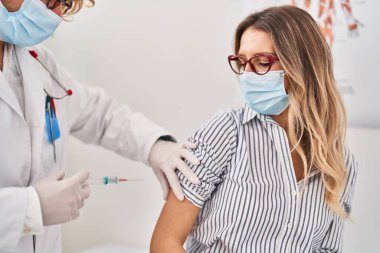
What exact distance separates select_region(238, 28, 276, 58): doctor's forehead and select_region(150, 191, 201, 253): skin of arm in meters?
0.53

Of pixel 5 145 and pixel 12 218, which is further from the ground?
pixel 5 145

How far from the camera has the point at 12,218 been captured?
4.45 feet

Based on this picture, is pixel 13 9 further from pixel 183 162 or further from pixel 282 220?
pixel 282 220

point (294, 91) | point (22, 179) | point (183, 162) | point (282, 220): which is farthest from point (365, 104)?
point (22, 179)

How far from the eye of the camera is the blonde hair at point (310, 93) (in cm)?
154

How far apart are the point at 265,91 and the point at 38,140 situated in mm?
754

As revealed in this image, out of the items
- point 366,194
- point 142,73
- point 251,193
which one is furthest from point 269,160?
point 142,73

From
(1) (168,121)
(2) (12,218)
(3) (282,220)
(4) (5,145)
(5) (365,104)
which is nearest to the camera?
(2) (12,218)

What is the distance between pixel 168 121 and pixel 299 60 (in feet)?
2.99

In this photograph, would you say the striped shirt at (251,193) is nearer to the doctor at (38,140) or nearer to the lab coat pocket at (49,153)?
the doctor at (38,140)

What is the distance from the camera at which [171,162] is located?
1.69m

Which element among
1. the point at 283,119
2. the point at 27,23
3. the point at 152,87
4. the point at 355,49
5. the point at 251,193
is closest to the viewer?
the point at 27,23

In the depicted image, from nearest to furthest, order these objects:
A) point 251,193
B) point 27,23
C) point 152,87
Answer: point 27,23 → point 251,193 → point 152,87

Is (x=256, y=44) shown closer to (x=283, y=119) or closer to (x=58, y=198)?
(x=283, y=119)
